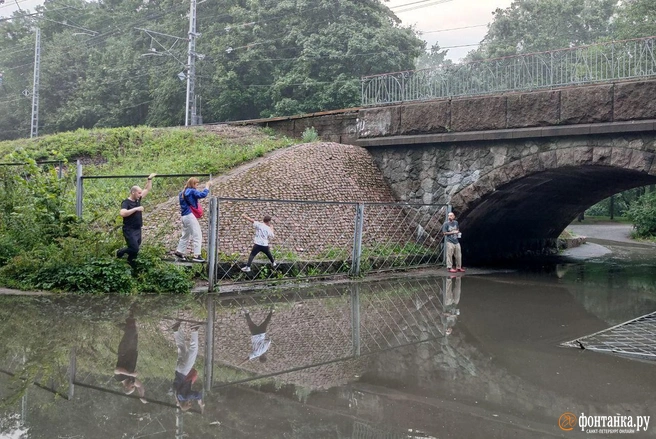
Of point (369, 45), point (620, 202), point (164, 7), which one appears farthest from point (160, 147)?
point (620, 202)

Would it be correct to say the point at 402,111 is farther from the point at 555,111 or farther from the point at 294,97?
the point at 294,97

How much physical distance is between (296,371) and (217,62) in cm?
3118

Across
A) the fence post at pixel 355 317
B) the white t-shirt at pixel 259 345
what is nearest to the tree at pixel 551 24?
the fence post at pixel 355 317

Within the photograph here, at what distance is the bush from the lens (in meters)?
29.6

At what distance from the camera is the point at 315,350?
690 cm

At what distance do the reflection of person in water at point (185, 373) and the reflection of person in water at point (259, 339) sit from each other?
2.01 ft

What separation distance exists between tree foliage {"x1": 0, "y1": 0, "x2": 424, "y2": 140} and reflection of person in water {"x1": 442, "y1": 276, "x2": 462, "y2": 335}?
61.8 ft

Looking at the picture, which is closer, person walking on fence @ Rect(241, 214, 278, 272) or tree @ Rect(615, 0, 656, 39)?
person walking on fence @ Rect(241, 214, 278, 272)

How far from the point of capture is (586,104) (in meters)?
13.4

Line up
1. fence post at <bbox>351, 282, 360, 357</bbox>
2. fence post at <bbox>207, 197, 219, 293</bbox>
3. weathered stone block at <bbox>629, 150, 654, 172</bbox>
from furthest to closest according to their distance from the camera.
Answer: weathered stone block at <bbox>629, 150, 654, 172</bbox>, fence post at <bbox>207, 197, 219, 293</bbox>, fence post at <bbox>351, 282, 360, 357</bbox>

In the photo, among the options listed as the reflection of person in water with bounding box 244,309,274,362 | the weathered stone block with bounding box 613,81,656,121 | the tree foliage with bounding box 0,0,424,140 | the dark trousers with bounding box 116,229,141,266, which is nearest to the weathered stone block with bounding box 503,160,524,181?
the weathered stone block with bounding box 613,81,656,121

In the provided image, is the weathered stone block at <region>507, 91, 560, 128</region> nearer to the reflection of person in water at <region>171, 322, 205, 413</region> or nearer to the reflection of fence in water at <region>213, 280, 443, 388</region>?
the reflection of fence in water at <region>213, 280, 443, 388</region>

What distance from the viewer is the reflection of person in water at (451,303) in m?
8.53

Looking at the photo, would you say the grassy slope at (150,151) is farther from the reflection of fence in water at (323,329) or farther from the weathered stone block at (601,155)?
the weathered stone block at (601,155)
